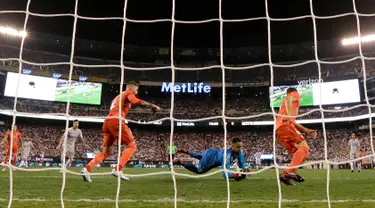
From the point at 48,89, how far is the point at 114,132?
2354cm

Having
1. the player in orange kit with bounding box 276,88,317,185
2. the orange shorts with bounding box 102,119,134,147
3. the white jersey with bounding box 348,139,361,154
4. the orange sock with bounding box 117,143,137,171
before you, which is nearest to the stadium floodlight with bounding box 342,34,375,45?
the white jersey with bounding box 348,139,361,154

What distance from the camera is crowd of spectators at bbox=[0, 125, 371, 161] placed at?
30344 mm

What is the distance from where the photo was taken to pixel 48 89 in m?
27.9

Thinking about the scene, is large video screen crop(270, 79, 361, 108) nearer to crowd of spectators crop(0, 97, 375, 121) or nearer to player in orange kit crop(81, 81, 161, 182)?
crowd of spectators crop(0, 97, 375, 121)

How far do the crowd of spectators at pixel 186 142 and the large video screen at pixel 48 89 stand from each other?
4087 mm

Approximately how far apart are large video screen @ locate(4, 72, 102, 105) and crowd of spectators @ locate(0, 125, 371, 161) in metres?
4.09

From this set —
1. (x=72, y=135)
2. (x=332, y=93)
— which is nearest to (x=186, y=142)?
(x=332, y=93)

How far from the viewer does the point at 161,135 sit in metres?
35.8

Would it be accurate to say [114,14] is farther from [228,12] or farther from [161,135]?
[161,135]

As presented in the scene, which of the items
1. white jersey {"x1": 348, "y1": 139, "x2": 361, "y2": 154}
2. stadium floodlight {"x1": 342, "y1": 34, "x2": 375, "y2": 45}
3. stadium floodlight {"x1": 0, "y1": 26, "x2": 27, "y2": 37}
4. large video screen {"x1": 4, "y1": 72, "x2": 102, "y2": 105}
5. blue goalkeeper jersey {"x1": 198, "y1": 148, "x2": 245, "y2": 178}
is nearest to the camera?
blue goalkeeper jersey {"x1": 198, "y1": 148, "x2": 245, "y2": 178}

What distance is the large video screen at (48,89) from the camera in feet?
88.2

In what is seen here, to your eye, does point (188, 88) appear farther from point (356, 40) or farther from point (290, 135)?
point (290, 135)

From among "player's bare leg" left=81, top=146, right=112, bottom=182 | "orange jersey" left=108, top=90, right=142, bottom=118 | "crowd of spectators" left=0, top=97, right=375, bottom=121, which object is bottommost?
"player's bare leg" left=81, top=146, right=112, bottom=182

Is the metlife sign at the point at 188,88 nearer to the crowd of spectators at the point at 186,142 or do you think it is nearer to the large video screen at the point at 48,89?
the crowd of spectators at the point at 186,142
